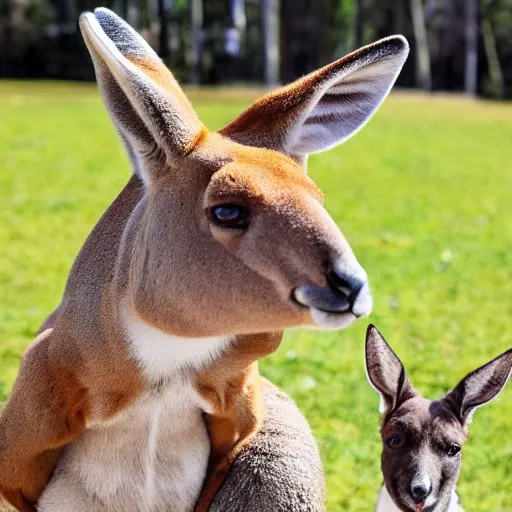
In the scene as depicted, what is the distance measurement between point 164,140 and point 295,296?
1.52 feet

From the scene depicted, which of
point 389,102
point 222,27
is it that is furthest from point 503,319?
point 389,102

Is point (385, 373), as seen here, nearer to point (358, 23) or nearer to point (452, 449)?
point (452, 449)

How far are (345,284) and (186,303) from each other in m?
0.35

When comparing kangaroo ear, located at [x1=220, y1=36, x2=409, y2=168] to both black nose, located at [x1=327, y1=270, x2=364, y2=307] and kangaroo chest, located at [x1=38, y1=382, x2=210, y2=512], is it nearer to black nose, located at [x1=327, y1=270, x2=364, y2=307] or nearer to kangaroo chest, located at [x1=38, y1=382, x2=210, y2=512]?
black nose, located at [x1=327, y1=270, x2=364, y2=307]

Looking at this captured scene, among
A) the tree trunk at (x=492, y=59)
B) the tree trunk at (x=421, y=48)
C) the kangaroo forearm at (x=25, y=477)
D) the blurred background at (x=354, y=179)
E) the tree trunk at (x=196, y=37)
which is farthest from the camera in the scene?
the tree trunk at (x=492, y=59)

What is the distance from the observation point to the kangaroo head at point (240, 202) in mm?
1589

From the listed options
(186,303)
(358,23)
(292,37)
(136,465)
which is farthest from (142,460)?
(292,37)

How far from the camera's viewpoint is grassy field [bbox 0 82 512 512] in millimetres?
3715

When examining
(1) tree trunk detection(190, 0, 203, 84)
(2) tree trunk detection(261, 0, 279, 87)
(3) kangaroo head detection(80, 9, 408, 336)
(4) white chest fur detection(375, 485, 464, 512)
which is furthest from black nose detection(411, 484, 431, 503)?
(2) tree trunk detection(261, 0, 279, 87)

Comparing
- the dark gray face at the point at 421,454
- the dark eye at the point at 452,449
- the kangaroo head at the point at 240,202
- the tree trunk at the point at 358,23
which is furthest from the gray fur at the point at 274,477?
the tree trunk at the point at 358,23

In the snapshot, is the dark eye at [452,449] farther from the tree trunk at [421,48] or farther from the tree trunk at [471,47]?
the tree trunk at [471,47]

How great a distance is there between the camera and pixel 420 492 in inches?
91.7

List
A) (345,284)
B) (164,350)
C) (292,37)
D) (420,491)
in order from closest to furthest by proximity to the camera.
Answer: (345,284) < (164,350) < (420,491) < (292,37)

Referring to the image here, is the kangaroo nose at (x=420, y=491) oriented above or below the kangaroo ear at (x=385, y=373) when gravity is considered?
below
